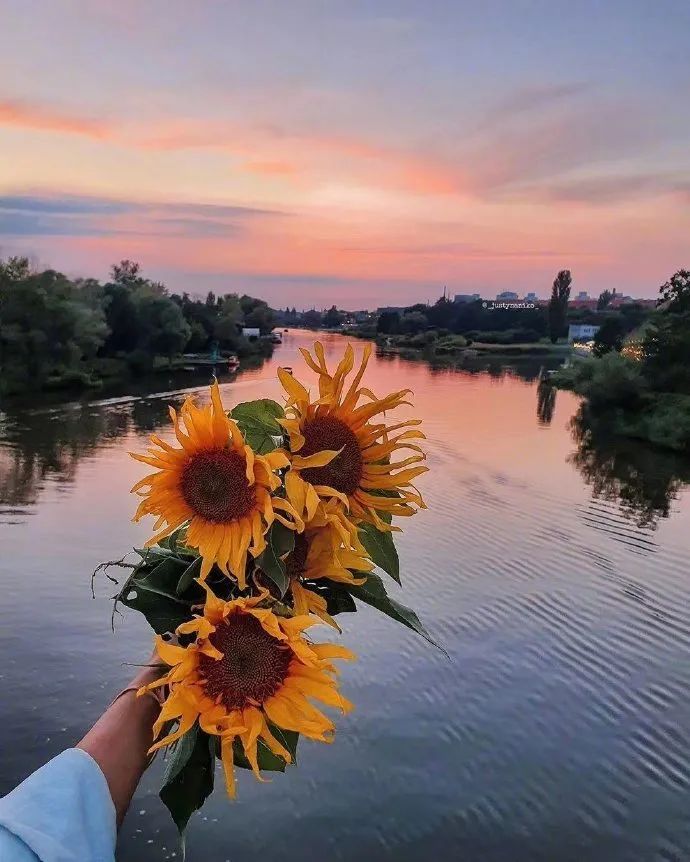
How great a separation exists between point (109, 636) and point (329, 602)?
693 centimetres

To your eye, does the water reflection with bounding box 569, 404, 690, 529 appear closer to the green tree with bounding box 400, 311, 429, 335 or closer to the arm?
the arm

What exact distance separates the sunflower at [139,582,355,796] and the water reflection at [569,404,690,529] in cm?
1236

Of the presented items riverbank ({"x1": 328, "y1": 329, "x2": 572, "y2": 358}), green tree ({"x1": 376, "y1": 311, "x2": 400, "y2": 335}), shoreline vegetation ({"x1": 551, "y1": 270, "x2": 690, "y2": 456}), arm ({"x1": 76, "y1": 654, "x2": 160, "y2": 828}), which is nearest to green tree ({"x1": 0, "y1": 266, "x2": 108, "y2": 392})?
shoreline vegetation ({"x1": 551, "y1": 270, "x2": 690, "y2": 456})

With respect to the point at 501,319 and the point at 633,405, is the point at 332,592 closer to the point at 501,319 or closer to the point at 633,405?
the point at 633,405

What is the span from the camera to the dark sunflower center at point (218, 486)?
0.84m

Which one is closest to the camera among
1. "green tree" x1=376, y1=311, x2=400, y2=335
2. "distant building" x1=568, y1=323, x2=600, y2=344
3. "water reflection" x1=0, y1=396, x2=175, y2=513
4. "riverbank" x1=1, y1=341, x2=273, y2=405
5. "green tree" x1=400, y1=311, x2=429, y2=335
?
"water reflection" x1=0, y1=396, x2=175, y2=513

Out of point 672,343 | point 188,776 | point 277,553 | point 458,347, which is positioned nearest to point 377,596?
point 277,553

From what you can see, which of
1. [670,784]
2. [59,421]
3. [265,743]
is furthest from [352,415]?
[59,421]

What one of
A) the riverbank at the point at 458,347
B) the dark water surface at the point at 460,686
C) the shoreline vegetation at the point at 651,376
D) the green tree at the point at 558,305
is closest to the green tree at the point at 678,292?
the shoreline vegetation at the point at 651,376

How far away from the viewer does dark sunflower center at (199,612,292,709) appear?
827 mm

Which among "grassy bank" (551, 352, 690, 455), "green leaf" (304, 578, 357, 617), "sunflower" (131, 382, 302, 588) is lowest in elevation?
"grassy bank" (551, 352, 690, 455)

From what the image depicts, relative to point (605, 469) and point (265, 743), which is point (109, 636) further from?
point (605, 469)

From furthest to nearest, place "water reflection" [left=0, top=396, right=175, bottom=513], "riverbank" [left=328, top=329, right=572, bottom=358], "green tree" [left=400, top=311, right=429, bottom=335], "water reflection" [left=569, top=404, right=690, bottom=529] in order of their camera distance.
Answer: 1. "green tree" [left=400, top=311, right=429, bottom=335]
2. "riverbank" [left=328, top=329, right=572, bottom=358]
3. "water reflection" [left=569, top=404, right=690, bottom=529]
4. "water reflection" [left=0, top=396, right=175, bottom=513]

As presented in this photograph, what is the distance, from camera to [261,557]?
0.83 m
